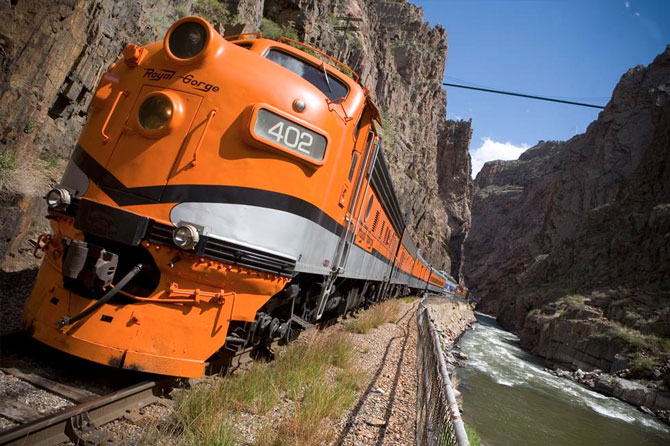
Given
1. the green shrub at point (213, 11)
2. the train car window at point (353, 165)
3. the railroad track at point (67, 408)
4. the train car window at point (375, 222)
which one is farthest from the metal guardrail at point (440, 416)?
the green shrub at point (213, 11)

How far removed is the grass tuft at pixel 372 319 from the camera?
29.9ft

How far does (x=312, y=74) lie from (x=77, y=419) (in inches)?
165

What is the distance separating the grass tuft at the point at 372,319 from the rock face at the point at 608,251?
1470 centimetres

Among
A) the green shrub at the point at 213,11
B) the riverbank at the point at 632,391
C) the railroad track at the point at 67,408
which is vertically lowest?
the riverbank at the point at 632,391

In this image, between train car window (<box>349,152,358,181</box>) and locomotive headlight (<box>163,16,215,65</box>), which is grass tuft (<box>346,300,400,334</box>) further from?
locomotive headlight (<box>163,16,215,65</box>)

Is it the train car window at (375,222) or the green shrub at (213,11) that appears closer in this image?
the train car window at (375,222)

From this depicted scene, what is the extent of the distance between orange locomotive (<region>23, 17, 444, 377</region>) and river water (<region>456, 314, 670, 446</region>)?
7.69m

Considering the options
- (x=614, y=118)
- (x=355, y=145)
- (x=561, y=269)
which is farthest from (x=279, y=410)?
(x=614, y=118)

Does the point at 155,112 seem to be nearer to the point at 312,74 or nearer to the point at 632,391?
the point at 312,74

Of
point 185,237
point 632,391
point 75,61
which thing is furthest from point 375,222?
point 632,391

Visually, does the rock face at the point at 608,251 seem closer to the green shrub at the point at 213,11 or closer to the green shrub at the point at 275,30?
the green shrub at the point at 213,11

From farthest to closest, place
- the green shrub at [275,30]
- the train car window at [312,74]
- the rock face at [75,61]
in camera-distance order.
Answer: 1. the green shrub at [275,30]
2. the rock face at [75,61]
3. the train car window at [312,74]

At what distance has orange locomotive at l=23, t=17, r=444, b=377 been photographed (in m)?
3.26

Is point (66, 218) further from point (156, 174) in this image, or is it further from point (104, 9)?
point (104, 9)
